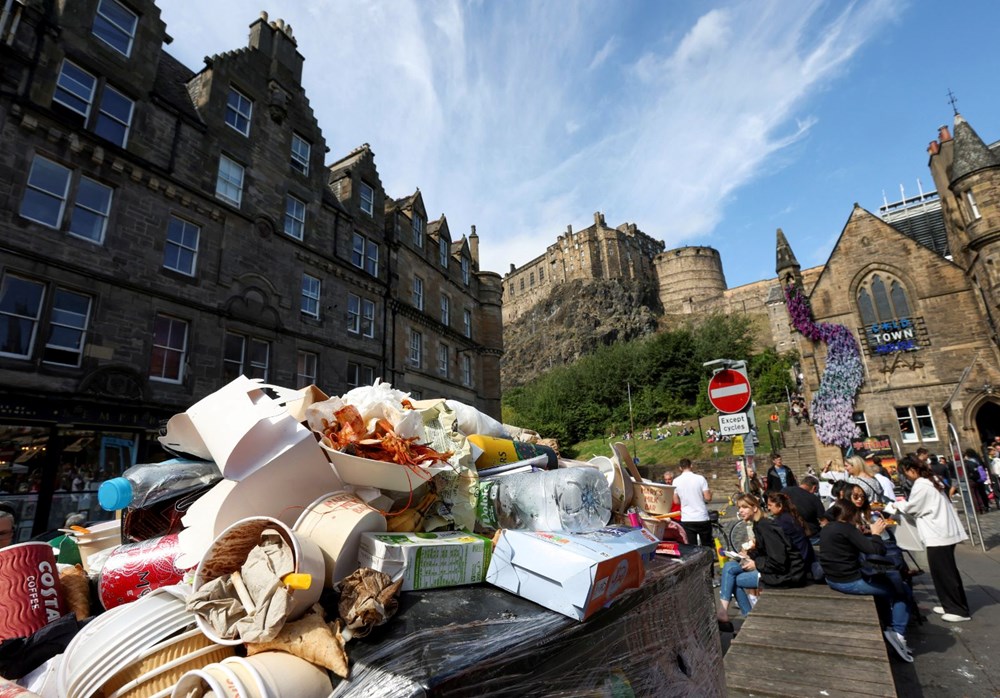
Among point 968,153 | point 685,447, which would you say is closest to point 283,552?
point 968,153

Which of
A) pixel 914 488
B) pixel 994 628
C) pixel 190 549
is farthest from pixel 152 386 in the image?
pixel 994 628

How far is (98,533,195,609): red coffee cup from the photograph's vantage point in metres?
1.81

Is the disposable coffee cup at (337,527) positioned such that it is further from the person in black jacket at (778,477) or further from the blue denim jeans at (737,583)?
the person in black jacket at (778,477)

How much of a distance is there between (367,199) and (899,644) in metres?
19.5

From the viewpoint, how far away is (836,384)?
69.7 ft

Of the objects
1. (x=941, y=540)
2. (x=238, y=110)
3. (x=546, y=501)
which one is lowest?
(x=941, y=540)

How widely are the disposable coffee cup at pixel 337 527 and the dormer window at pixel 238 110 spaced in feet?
52.9

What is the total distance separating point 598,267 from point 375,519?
2789 inches

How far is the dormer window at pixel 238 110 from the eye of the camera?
1428 cm

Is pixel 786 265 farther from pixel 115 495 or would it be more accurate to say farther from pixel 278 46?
pixel 115 495

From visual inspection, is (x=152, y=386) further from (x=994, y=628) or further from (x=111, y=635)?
(x=994, y=628)

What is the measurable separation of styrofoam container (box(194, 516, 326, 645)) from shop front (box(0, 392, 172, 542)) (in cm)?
1070

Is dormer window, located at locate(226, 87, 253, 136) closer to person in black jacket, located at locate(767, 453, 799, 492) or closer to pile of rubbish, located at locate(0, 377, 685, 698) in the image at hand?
pile of rubbish, located at locate(0, 377, 685, 698)

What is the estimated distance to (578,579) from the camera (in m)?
1.62
